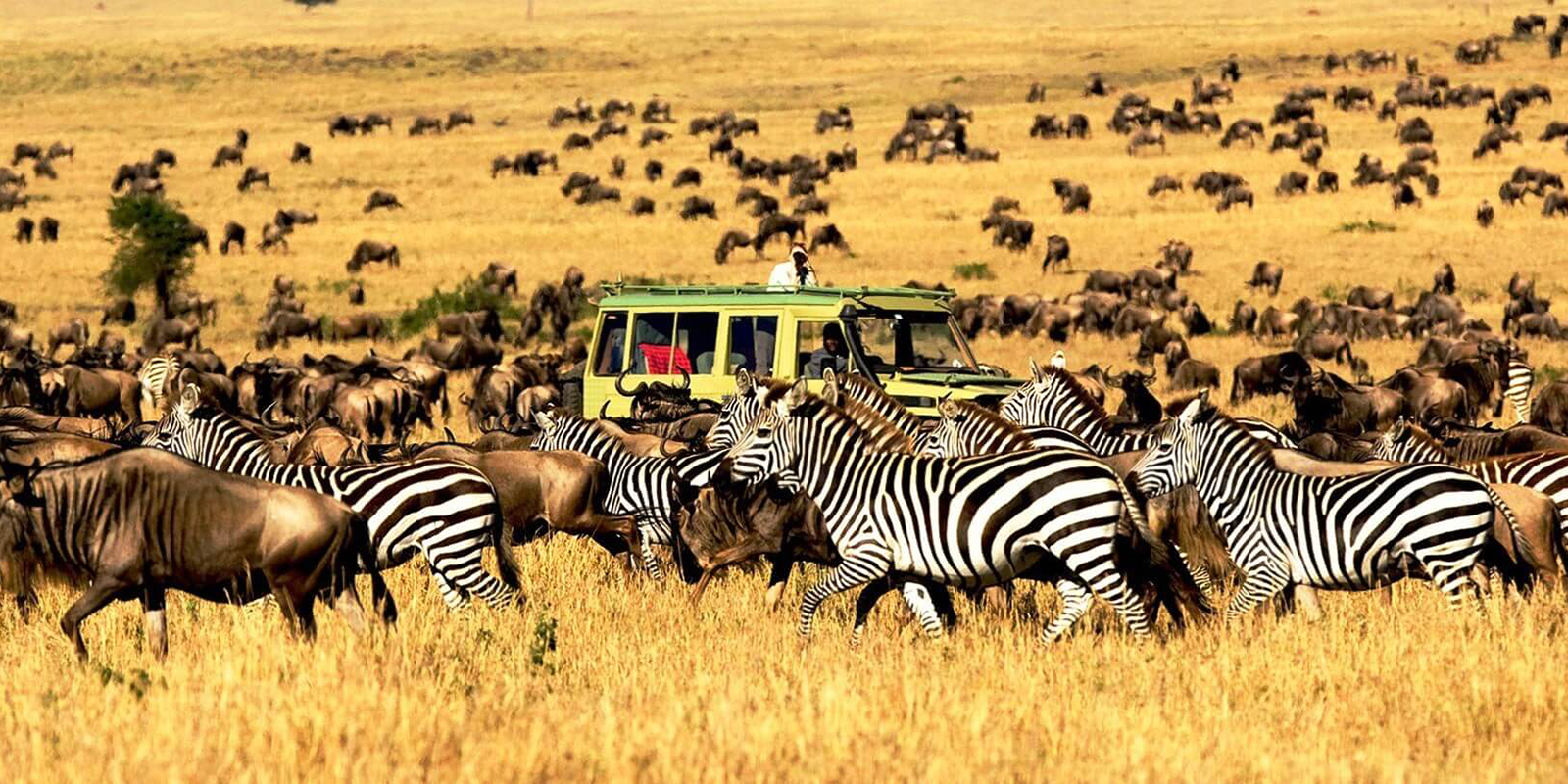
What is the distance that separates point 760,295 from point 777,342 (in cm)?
51

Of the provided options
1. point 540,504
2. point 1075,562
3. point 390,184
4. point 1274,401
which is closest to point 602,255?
point 390,184

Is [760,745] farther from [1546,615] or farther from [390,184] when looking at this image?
[390,184]

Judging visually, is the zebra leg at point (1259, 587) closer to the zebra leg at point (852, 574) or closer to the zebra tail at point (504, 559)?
the zebra leg at point (852, 574)

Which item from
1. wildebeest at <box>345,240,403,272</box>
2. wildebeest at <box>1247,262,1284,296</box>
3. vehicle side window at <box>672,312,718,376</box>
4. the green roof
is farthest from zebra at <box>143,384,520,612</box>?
wildebeest at <box>345,240,403,272</box>

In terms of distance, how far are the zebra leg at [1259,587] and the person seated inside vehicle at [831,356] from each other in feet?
18.0

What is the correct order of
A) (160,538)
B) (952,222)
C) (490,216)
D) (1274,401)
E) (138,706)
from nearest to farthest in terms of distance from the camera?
(138,706) < (160,538) < (1274,401) < (952,222) < (490,216)

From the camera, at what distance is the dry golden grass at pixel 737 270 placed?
7258mm

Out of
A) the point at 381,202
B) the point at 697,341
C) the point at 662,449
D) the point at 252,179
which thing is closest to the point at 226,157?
the point at 252,179

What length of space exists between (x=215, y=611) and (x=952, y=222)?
43.3 m

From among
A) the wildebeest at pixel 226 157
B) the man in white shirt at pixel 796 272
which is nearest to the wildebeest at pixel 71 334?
the man in white shirt at pixel 796 272

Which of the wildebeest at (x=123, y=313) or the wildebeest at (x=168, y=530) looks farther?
the wildebeest at (x=123, y=313)

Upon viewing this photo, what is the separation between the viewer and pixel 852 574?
10.0 meters

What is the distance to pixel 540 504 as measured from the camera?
495 inches

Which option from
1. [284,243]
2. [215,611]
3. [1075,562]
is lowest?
[284,243]
